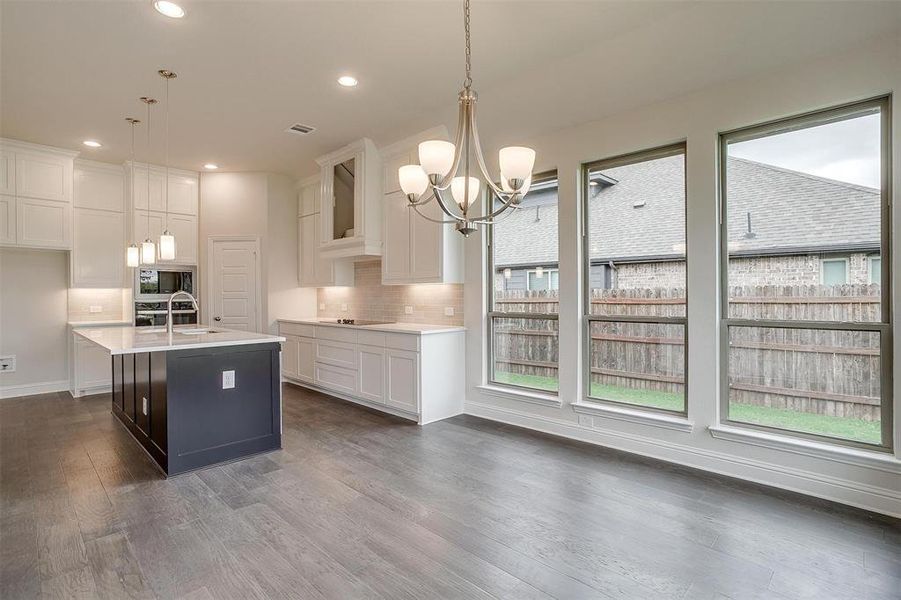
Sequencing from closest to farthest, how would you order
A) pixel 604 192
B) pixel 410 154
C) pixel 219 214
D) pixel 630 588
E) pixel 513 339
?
1. pixel 630 588
2. pixel 604 192
3. pixel 513 339
4. pixel 410 154
5. pixel 219 214

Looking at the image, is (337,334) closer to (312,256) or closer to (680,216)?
(312,256)

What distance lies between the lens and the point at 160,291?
20.4 ft

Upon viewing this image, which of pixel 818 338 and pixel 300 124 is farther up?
pixel 300 124

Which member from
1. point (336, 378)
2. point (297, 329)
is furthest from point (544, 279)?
point (297, 329)

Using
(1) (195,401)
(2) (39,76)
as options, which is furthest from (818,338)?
(2) (39,76)

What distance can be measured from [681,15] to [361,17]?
1.99 meters

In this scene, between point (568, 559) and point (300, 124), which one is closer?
point (568, 559)

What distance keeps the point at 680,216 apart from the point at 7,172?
7.12m

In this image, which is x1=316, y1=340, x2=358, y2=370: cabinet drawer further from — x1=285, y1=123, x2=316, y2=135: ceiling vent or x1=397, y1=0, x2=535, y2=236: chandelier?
x1=397, y1=0, x2=535, y2=236: chandelier

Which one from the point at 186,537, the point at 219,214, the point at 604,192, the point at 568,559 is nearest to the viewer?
the point at 568,559

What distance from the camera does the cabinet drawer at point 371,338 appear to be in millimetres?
4750

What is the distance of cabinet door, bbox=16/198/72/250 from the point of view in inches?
207

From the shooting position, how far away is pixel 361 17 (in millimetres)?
2869

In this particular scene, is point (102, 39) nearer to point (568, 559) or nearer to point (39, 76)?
point (39, 76)
